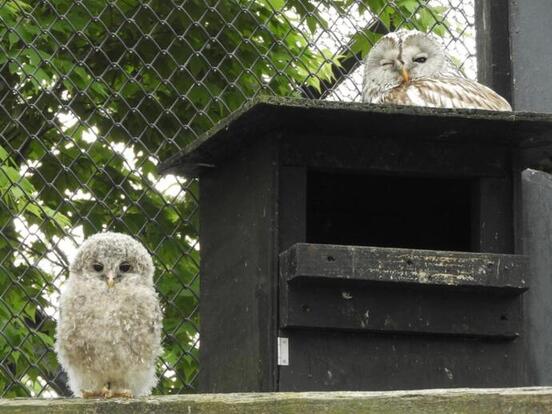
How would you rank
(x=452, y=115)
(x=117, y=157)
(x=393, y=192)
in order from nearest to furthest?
(x=452, y=115) < (x=393, y=192) < (x=117, y=157)

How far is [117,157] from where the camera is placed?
7.71 meters

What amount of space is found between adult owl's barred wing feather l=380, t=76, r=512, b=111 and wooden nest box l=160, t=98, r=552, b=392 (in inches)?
15.0

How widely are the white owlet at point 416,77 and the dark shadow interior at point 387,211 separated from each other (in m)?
0.34

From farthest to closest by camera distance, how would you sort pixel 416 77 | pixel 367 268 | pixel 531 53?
pixel 416 77, pixel 531 53, pixel 367 268

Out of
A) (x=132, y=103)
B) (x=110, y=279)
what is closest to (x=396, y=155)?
(x=110, y=279)

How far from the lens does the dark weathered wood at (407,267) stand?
4.86 m

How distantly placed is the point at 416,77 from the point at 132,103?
1.76m

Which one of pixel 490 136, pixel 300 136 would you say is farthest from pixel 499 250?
pixel 300 136

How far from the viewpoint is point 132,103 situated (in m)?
8.09

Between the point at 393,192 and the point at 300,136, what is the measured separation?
24.5 inches

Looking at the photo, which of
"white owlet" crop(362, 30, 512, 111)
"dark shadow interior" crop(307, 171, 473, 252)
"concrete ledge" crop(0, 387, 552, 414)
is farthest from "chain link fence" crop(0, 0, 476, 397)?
"concrete ledge" crop(0, 387, 552, 414)

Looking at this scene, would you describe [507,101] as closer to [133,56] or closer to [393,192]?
[393,192]

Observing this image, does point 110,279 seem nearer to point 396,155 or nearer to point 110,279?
point 110,279

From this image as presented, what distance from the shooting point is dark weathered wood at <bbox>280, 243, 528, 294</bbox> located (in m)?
4.86
